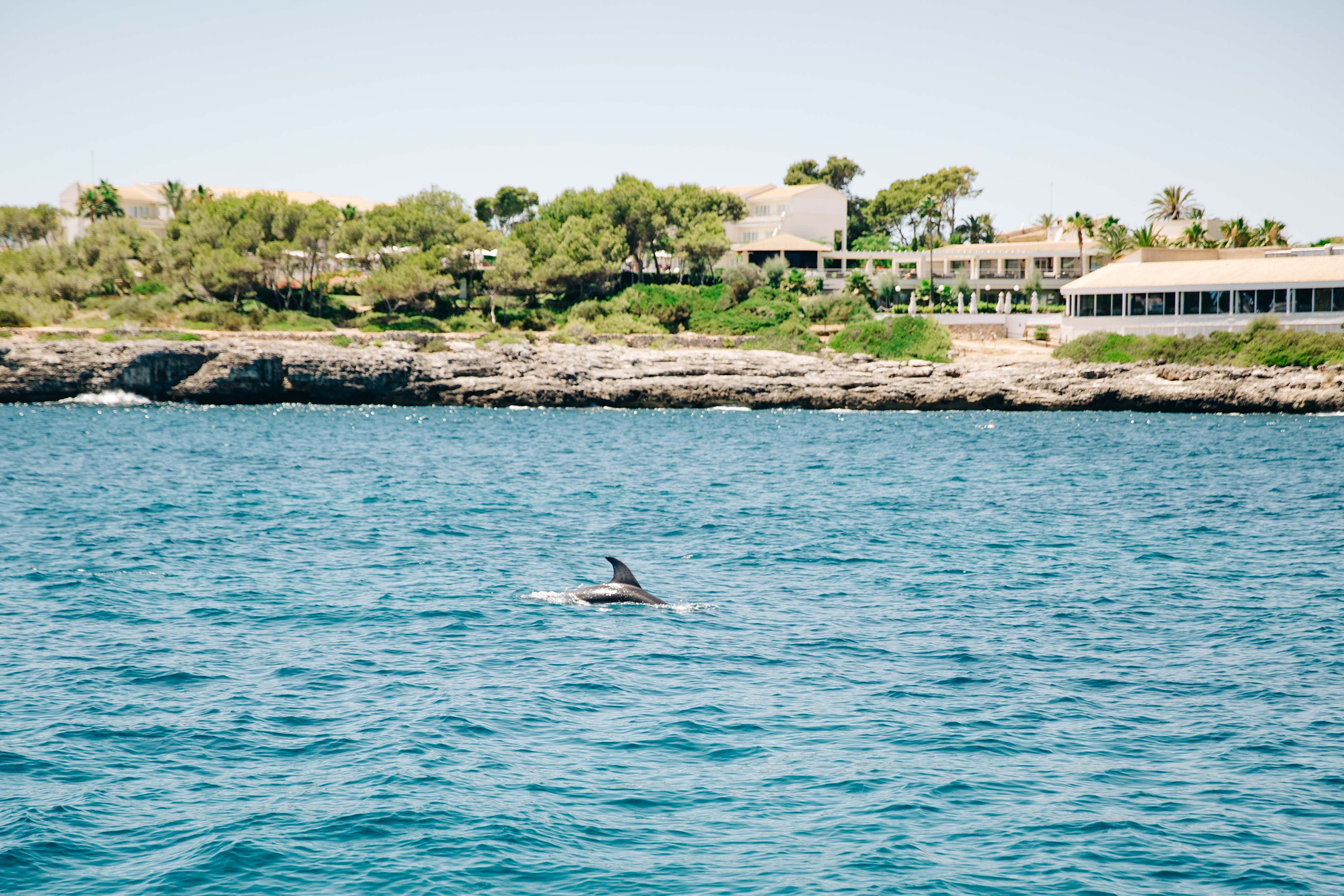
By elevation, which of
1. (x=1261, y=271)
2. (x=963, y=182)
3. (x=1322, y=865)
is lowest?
(x=1322, y=865)

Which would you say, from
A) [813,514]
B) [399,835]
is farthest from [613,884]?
[813,514]

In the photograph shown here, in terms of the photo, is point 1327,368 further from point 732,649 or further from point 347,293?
point 347,293

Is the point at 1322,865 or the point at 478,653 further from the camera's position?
the point at 478,653

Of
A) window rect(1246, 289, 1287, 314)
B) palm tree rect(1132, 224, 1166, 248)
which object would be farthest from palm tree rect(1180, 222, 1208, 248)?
window rect(1246, 289, 1287, 314)

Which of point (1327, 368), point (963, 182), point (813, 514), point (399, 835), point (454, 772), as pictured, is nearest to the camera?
point (399, 835)

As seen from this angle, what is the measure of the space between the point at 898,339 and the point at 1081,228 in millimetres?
30495

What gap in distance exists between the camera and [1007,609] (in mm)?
20828

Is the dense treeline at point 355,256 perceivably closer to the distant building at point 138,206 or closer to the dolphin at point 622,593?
the distant building at point 138,206

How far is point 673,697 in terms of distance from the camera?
15695mm

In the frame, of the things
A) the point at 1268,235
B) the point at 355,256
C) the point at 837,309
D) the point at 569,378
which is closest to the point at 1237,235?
the point at 1268,235

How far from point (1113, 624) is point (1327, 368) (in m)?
58.0

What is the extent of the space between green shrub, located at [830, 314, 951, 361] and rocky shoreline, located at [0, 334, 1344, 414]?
206 centimetres

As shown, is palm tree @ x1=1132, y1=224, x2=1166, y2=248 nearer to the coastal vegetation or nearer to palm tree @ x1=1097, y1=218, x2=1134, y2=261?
palm tree @ x1=1097, y1=218, x2=1134, y2=261

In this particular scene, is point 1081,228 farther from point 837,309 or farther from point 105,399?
point 105,399
